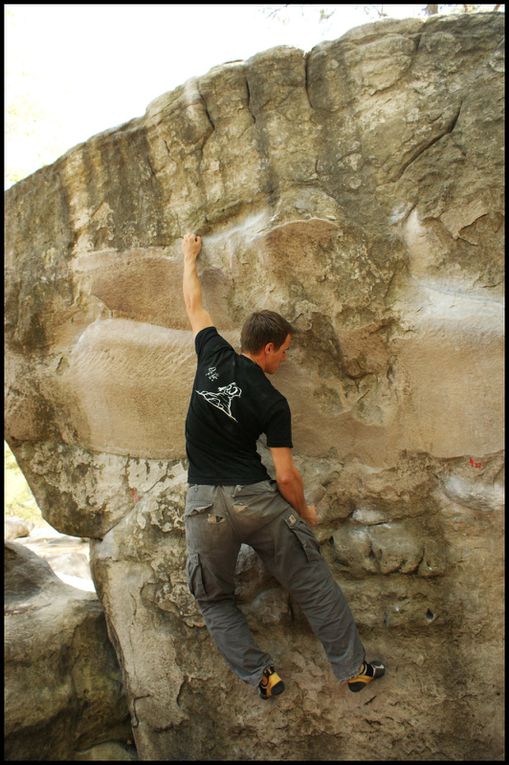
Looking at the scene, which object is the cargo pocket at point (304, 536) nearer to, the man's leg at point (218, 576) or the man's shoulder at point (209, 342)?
the man's leg at point (218, 576)

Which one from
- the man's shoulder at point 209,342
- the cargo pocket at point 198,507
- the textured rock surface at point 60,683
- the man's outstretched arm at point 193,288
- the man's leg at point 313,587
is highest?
the man's outstretched arm at point 193,288

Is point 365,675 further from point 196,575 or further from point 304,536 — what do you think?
point 196,575

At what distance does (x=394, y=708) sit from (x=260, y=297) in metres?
1.60

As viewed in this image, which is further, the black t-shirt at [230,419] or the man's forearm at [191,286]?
the man's forearm at [191,286]

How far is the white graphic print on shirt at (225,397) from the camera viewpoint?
7.34ft

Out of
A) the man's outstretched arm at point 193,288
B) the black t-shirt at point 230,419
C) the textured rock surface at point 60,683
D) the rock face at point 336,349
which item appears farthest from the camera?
the textured rock surface at point 60,683

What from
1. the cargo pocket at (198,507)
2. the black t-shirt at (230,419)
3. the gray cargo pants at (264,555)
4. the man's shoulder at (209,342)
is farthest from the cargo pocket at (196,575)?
the man's shoulder at (209,342)

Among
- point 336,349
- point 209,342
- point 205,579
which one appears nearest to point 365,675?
point 205,579

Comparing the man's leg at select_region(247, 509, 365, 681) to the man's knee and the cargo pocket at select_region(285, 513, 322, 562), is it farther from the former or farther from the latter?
the man's knee

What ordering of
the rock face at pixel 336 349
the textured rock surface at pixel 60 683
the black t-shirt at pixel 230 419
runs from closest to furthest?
1. the black t-shirt at pixel 230 419
2. the rock face at pixel 336 349
3. the textured rock surface at pixel 60 683

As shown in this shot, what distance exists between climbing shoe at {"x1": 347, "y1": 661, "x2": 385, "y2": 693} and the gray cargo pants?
51 mm

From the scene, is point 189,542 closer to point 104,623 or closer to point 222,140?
point 104,623

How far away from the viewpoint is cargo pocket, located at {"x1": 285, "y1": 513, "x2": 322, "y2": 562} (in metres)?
2.23

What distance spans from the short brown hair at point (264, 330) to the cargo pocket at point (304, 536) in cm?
60
